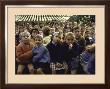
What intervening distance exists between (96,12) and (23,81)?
0.37 metres

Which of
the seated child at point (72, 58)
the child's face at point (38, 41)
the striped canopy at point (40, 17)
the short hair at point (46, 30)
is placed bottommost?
the seated child at point (72, 58)

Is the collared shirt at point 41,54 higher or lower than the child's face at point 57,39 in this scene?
lower

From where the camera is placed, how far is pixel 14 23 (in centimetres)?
144

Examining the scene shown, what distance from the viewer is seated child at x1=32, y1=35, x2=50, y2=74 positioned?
144 centimetres

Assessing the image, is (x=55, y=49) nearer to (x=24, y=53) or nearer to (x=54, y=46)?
(x=54, y=46)

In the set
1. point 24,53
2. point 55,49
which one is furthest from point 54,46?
point 24,53

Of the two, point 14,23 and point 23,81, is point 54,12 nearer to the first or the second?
point 14,23

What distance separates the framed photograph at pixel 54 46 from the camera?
56.6 inches

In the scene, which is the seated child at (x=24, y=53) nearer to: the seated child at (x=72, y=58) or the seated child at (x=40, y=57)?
the seated child at (x=40, y=57)

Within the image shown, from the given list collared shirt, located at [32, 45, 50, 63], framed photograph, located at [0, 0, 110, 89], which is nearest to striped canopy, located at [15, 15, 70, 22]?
framed photograph, located at [0, 0, 110, 89]

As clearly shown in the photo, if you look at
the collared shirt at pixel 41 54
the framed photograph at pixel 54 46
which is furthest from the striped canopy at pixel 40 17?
the collared shirt at pixel 41 54

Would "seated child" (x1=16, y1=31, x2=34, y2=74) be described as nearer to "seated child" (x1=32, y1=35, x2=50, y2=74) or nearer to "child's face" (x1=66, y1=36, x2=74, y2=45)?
"seated child" (x1=32, y1=35, x2=50, y2=74)

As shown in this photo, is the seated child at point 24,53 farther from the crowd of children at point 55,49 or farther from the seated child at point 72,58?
the seated child at point 72,58
